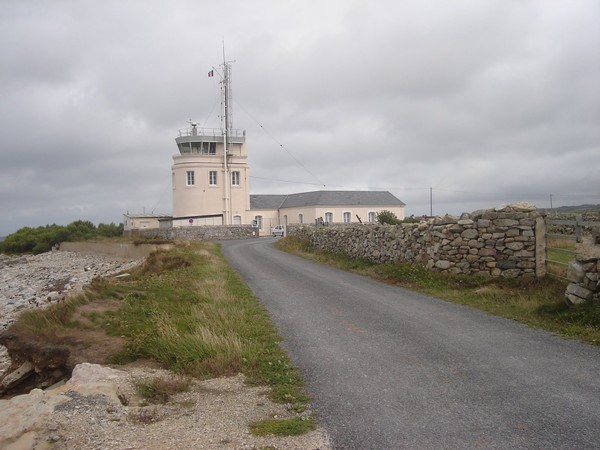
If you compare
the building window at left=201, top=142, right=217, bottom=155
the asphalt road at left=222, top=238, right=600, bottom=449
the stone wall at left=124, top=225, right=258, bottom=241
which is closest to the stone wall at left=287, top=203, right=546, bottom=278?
the asphalt road at left=222, top=238, right=600, bottom=449

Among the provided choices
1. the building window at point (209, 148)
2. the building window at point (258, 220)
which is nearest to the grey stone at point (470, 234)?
the building window at point (209, 148)

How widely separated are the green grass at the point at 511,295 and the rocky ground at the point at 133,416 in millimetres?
5470

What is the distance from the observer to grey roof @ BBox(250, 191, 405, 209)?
2606 inches

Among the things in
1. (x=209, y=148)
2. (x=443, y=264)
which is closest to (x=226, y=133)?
(x=209, y=148)

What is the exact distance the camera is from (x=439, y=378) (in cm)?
656

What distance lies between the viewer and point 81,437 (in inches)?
197

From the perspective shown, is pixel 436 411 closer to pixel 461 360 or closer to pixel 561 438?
pixel 561 438

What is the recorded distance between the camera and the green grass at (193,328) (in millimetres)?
7168

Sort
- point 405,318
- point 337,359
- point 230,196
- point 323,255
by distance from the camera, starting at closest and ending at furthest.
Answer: point 337,359
point 405,318
point 323,255
point 230,196

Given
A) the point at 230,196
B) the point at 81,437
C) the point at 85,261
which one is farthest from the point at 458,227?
the point at 230,196

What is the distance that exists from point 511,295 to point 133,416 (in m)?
9.34

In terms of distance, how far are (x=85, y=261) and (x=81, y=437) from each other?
40.9 m

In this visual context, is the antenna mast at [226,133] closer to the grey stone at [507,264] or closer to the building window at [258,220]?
the building window at [258,220]

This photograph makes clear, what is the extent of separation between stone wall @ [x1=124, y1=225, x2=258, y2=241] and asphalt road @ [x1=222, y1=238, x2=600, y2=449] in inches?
1544
